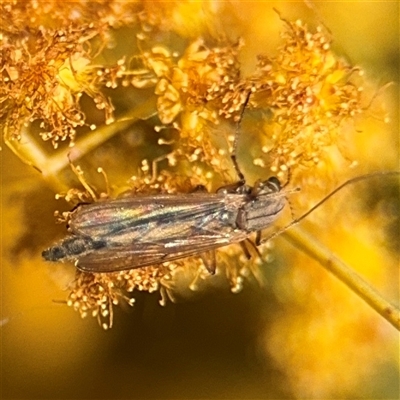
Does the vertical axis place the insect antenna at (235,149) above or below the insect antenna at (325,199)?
above

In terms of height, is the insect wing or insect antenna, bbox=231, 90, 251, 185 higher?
insect antenna, bbox=231, 90, 251, 185

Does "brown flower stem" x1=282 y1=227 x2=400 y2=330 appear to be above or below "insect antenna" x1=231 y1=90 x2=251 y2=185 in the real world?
below

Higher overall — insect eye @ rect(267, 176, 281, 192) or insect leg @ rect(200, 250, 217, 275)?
insect eye @ rect(267, 176, 281, 192)

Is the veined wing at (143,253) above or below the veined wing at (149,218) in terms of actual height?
below

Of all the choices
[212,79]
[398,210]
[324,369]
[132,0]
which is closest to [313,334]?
[324,369]

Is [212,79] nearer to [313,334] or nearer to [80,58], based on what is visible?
[80,58]

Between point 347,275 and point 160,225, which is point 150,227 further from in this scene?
→ point 347,275
